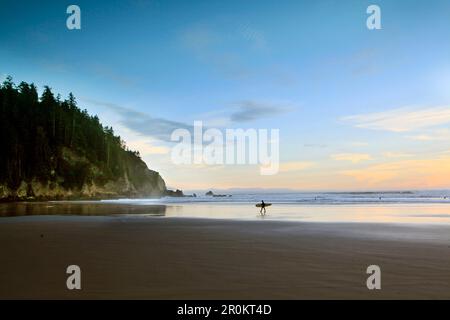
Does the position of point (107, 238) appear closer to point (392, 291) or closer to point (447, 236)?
point (392, 291)

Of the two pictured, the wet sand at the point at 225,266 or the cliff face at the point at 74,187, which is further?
the cliff face at the point at 74,187

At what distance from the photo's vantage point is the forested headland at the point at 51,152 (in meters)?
81.0

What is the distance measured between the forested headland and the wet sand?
235ft

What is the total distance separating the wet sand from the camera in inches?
302

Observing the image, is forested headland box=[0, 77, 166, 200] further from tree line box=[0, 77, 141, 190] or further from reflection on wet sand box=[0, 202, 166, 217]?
reflection on wet sand box=[0, 202, 166, 217]

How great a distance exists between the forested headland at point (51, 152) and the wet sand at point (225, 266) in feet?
235

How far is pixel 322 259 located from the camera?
11.4 meters

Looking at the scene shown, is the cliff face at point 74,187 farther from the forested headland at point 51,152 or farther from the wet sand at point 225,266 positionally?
the wet sand at point 225,266

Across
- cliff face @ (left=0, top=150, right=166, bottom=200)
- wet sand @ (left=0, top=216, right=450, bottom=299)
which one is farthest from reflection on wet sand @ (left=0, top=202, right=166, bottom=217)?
cliff face @ (left=0, top=150, right=166, bottom=200)

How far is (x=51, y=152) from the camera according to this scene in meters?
90.1

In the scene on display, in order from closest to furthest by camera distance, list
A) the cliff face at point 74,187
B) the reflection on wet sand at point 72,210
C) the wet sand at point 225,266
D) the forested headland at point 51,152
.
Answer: the wet sand at point 225,266 < the reflection on wet sand at point 72,210 < the cliff face at point 74,187 < the forested headland at point 51,152

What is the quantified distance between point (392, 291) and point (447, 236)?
11.8m

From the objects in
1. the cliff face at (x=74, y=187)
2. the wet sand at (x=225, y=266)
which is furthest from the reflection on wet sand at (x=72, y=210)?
the cliff face at (x=74, y=187)
